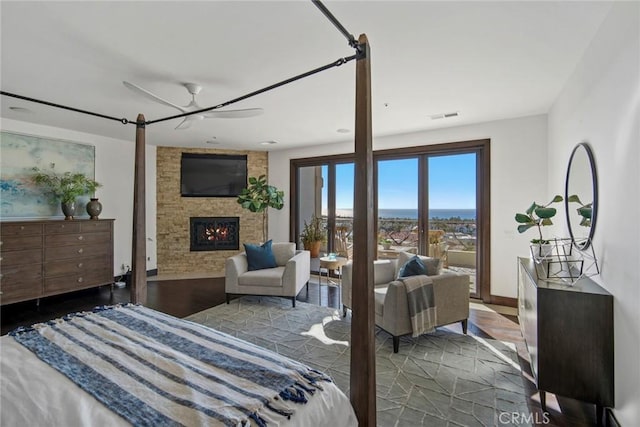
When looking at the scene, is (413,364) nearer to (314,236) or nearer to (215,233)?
(314,236)

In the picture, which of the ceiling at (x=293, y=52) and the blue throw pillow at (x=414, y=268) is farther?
the blue throw pillow at (x=414, y=268)

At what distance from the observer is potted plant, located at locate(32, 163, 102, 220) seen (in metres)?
4.51

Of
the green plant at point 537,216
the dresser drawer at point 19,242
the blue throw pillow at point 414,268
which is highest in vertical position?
the green plant at point 537,216

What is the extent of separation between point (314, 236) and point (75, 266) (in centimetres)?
387

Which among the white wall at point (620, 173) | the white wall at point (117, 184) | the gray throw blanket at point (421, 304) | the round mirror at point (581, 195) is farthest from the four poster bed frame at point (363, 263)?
the white wall at point (117, 184)

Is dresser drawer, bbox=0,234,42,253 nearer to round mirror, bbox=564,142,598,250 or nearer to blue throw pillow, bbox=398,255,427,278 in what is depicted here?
blue throw pillow, bbox=398,255,427,278

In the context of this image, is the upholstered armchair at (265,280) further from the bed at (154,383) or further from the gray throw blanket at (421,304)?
the bed at (154,383)

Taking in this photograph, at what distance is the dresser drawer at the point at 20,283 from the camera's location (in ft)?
12.3

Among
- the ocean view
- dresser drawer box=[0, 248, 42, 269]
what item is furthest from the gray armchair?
dresser drawer box=[0, 248, 42, 269]

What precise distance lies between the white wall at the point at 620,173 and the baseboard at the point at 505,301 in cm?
235

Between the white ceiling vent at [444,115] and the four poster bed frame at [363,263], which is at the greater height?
the white ceiling vent at [444,115]

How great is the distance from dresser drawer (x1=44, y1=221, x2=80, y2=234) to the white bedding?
3405 mm

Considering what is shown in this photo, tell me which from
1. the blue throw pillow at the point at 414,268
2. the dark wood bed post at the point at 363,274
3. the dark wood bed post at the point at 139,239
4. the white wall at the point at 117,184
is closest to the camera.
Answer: the dark wood bed post at the point at 363,274

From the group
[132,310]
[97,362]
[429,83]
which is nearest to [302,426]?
[97,362]
